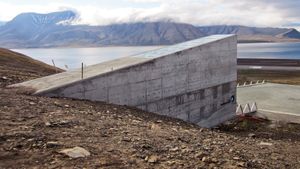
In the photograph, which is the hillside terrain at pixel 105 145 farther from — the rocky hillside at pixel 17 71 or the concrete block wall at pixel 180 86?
the rocky hillside at pixel 17 71

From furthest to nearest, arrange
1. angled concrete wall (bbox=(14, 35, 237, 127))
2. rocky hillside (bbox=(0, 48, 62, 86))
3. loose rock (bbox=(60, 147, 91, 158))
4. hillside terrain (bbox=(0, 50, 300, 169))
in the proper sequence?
rocky hillside (bbox=(0, 48, 62, 86)) → angled concrete wall (bbox=(14, 35, 237, 127)) → loose rock (bbox=(60, 147, 91, 158)) → hillside terrain (bbox=(0, 50, 300, 169))

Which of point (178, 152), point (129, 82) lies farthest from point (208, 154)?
point (129, 82)

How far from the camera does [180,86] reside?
17.0 meters

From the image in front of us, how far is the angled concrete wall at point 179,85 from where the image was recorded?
44.1ft

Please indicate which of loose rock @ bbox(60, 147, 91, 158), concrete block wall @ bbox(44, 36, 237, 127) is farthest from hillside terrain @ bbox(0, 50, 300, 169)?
concrete block wall @ bbox(44, 36, 237, 127)

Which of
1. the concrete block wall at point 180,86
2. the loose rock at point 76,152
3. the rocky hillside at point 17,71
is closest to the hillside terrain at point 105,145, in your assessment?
the loose rock at point 76,152

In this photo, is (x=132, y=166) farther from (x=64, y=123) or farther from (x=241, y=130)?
(x=241, y=130)

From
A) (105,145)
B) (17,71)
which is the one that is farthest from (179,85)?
(105,145)

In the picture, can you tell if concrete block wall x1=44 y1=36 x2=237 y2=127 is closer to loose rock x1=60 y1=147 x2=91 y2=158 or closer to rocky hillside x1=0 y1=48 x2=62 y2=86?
rocky hillside x1=0 y1=48 x2=62 y2=86

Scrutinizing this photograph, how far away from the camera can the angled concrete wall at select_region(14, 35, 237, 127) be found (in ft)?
44.1

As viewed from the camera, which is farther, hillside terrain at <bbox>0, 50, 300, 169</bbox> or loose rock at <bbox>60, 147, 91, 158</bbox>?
loose rock at <bbox>60, 147, 91, 158</bbox>

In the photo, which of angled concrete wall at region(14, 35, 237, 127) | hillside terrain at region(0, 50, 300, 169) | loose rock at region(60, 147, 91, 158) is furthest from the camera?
angled concrete wall at region(14, 35, 237, 127)

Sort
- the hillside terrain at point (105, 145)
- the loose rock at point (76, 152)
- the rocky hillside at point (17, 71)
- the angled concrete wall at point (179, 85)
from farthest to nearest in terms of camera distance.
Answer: the rocky hillside at point (17, 71) < the angled concrete wall at point (179, 85) < the loose rock at point (76, 152) < the hillside terrain at point (105, 145)

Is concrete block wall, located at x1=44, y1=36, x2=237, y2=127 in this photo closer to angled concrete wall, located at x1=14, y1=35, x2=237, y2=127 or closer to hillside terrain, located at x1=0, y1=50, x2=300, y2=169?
angled concrete wall, located at x1=14, y1=35, x2=237, y2=127
